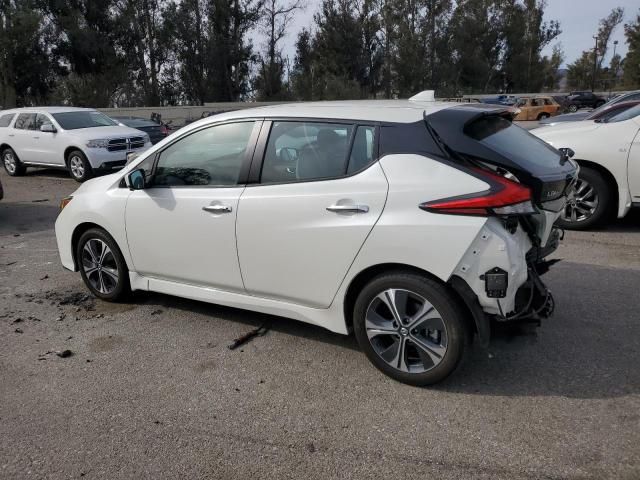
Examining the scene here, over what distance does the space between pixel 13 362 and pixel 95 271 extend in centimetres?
121

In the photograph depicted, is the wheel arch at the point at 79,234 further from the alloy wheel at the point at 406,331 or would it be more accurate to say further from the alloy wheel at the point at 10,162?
the alloy wheel at the point at 10,162

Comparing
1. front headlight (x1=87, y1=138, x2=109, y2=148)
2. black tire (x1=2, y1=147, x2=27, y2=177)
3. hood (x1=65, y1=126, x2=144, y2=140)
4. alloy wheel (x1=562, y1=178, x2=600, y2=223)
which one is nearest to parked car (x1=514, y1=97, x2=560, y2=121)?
hood (x1=65, y1=126, x2=144, y2=140)

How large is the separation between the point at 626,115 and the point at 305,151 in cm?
513

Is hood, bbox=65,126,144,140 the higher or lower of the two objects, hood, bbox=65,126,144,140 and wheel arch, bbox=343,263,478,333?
the higher

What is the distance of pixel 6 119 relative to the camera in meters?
15.2

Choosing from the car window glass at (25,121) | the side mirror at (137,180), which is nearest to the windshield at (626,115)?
the side mirror at (137,180)

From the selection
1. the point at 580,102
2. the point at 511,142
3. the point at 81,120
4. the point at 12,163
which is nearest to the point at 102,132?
the point at 81,120

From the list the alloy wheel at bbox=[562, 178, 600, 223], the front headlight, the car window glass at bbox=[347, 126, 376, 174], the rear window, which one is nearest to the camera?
the rear window

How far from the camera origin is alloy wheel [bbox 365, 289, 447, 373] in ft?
11.4

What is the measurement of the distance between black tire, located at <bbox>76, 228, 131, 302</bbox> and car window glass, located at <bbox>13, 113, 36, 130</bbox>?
10.7 meters

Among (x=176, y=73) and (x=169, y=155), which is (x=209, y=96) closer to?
(x=176, y=73)

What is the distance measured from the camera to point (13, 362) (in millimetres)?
4168

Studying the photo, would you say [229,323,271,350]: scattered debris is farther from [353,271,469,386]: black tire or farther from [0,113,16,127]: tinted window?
[0,113,16,127]: tinted window

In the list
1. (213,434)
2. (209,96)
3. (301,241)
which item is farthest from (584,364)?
(209,96)
